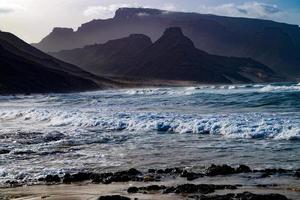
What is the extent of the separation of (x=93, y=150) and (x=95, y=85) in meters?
105

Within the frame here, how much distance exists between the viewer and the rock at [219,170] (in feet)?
53.5

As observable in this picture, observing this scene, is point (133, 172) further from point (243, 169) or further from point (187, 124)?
point (187, 124)

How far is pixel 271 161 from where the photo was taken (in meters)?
18.1

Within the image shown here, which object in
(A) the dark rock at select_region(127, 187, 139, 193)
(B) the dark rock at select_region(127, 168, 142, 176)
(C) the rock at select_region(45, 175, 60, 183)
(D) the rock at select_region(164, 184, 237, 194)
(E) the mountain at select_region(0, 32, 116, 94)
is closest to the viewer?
(D) the rock at select_region(164, 184, 237, 194)

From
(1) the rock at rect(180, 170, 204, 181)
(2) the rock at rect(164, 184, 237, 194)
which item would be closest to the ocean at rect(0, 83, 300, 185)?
(1) the rock at rect(180, 170, 204, 181)

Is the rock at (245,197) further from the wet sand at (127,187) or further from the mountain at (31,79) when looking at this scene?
the mountain at (31,79)

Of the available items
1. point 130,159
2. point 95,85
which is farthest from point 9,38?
point 130,159

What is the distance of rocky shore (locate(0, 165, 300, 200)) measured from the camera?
13588 millimetres

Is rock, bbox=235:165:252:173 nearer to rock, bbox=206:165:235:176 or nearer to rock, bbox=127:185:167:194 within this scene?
rock, bbox=206:165:235:176

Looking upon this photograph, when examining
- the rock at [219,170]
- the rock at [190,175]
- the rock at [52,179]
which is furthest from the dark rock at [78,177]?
the rock at [219,170]

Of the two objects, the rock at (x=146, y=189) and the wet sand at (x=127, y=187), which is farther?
the rock at (x=146, y=189)

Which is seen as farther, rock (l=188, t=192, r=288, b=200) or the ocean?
the ocean

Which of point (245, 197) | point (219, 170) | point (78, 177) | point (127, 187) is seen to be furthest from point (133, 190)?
point (219, 170)

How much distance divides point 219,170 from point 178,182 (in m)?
1.64
